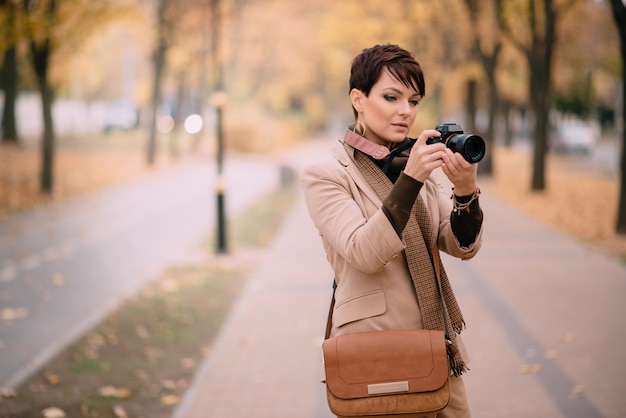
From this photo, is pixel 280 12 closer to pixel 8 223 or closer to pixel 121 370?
pixel 8 223

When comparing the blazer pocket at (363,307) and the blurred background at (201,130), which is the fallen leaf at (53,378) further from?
the blazer pocket at (363,307)

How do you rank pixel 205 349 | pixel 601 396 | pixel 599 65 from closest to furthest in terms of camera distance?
pixel 601 396 → pixel 205 349 → pixel 599 65

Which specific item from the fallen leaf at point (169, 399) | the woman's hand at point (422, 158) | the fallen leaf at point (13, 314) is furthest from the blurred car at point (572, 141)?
the woman's hand at point (422, 158)

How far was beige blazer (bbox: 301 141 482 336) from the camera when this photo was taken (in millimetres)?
2604

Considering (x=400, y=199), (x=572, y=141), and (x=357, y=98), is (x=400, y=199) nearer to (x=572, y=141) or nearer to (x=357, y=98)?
(x=357, y=98)

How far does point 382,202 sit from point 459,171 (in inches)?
10.8

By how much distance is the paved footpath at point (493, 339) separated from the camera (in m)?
5.62

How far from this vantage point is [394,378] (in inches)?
104

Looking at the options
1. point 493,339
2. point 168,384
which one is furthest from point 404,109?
point 493,339

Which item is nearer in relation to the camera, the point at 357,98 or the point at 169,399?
the point at 357,98

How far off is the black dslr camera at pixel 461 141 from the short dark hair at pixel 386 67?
24cm

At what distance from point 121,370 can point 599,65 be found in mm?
42249

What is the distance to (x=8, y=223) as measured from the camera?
15.8 metres

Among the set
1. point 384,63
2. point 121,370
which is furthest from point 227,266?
point 384,63
